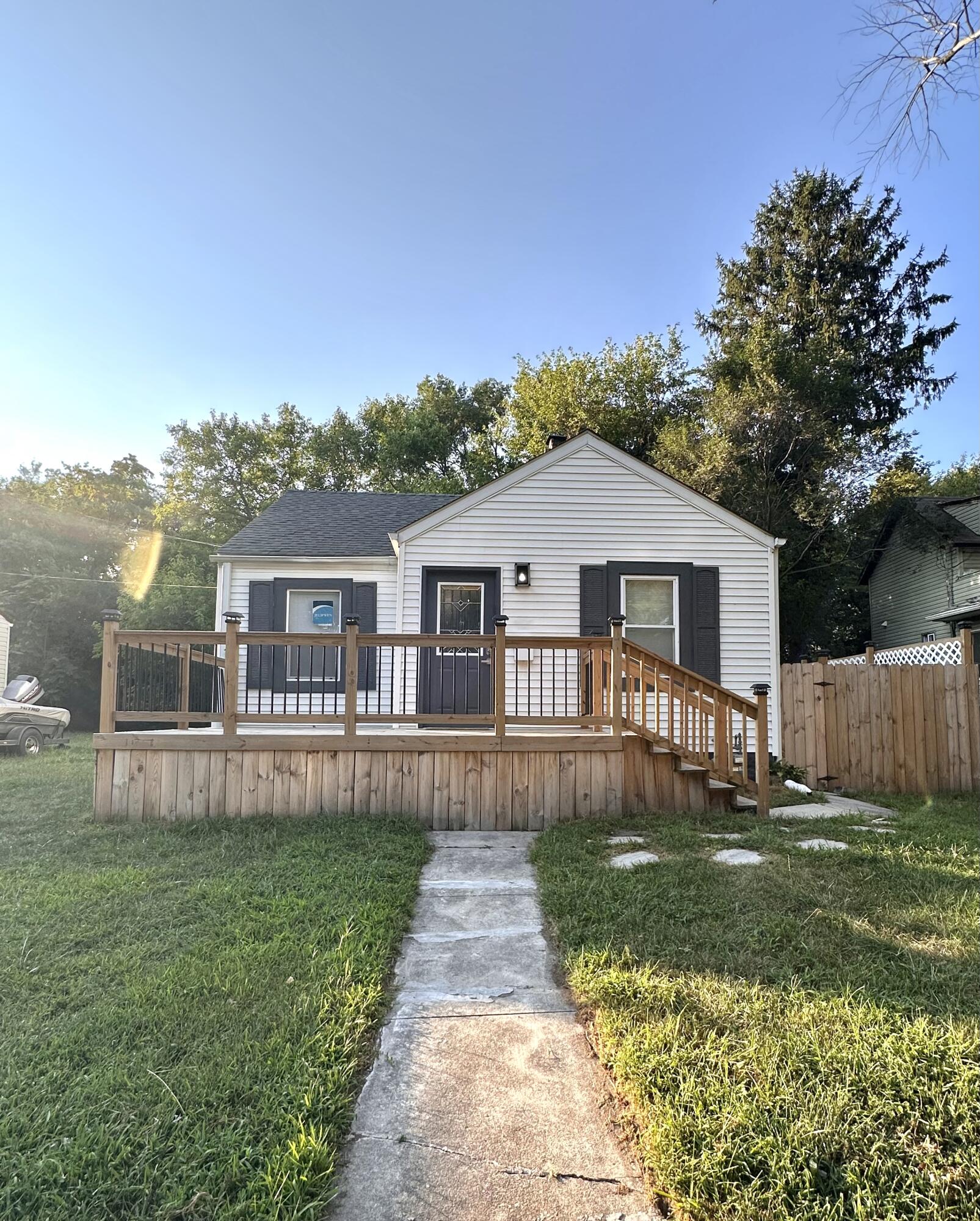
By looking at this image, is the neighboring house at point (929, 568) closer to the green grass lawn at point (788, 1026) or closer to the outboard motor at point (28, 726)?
the green grass lawn at point (788, 1026)

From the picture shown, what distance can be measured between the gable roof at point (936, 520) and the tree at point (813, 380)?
0.75 meters

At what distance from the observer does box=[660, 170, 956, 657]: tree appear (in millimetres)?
13367

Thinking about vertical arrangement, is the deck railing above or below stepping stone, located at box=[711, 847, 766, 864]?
above

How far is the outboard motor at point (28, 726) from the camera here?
36.3 feet

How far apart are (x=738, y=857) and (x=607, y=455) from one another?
5.72m

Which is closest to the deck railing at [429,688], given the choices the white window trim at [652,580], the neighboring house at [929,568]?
the white window trim at [652,580]

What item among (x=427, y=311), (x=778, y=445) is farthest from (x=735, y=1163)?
(x=427, y=311)

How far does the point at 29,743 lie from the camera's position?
11469 mm

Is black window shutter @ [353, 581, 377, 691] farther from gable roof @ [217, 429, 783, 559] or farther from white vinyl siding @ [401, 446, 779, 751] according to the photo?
white vinyl siding @ [401, 446, 779, 751]

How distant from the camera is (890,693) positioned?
734 cm

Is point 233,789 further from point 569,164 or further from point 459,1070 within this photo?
point 569,164

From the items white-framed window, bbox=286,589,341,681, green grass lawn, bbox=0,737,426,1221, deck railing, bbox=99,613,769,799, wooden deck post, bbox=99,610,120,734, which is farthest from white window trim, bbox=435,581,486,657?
green grass lawn, bbox=0,737,426,1221

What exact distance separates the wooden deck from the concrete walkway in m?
2.27

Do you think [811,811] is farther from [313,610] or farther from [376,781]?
[313,610]
